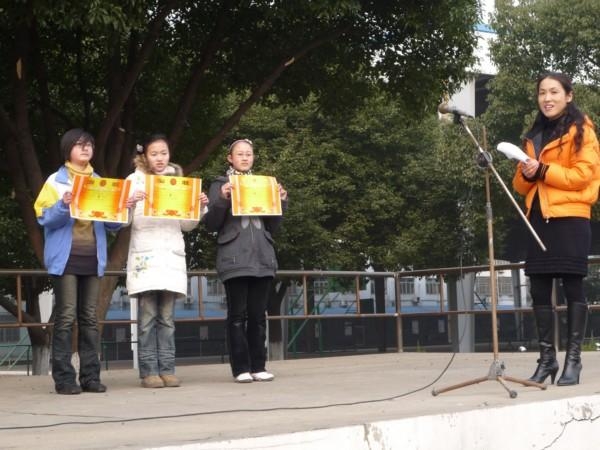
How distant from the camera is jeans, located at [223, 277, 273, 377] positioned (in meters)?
7.98

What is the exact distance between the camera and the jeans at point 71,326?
7.34 meters

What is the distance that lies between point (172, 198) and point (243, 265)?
2.44 ft

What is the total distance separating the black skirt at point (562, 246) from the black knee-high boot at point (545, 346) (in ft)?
0.90

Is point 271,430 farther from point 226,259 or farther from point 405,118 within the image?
point 405,118

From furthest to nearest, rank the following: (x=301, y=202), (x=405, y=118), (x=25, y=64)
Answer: (x=301, y=202) < (x=405, y=118) < (x=25, y=64)

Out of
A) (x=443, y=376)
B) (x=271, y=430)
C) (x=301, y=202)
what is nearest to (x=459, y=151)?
(x=301, y=202)

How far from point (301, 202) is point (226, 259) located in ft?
74.6

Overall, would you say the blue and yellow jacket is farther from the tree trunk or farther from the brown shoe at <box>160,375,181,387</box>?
the tree trunk

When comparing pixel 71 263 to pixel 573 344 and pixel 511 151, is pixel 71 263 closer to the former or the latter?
pixel 511 151

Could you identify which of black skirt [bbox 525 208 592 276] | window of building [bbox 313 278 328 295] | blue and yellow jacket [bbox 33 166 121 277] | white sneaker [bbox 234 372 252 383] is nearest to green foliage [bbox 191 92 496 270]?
window of building [bbox 313 278 328 295]

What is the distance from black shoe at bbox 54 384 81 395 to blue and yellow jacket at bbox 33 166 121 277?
2.58 ft

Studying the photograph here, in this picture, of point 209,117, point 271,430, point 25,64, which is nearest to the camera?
point 271,430

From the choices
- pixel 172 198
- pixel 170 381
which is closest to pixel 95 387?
pixel 170 381

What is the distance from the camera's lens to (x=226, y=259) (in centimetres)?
784
